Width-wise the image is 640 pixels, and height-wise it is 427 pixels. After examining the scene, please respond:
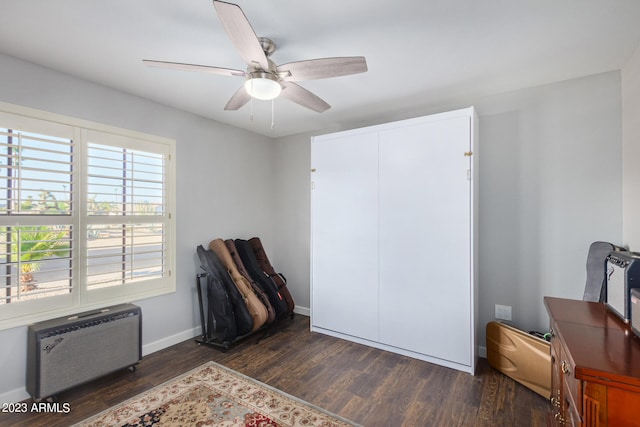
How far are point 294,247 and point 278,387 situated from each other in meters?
2.09

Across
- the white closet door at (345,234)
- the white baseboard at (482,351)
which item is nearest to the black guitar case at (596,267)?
the white baseboard at (482,351)

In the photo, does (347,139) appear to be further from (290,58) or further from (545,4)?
(545,4)

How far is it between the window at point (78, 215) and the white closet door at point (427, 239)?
2.23 m

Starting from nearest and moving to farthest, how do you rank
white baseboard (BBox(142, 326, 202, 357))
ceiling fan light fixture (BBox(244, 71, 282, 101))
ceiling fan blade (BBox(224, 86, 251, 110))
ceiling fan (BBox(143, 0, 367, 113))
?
ceiling fan (BBox(143, 0, 367, 113)) < ceiling fan light fixture (BBox(244, 71, 282, 101)) < ceiling fan blade (BBox(224, 86, 251, 110)) < white baseboard (BBox(142, 326, 202, 357))

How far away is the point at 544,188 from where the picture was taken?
2576 millimetres

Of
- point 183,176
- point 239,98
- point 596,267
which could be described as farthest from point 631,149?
point 183,176

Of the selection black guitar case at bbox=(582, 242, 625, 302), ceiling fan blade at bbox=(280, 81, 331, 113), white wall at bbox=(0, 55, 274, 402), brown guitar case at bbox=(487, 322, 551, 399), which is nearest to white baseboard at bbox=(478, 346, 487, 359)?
brown guitar case at bbox=(487, 322, 551, 399)

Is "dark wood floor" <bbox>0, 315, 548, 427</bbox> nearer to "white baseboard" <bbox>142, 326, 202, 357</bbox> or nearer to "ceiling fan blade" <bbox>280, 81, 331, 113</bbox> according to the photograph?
"white baseboard" <bbox>142, 326, 202, 357</bbox>

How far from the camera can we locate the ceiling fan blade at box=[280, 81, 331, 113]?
1.97m

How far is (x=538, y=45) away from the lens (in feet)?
6.45

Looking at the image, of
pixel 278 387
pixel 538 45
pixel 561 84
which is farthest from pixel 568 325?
pixel 561 84

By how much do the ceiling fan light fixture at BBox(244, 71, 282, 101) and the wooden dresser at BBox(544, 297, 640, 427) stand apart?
188 cm

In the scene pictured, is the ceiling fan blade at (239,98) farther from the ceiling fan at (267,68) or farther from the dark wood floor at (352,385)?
the dark wood floor at (352,385)

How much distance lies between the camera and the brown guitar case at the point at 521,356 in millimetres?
2123
